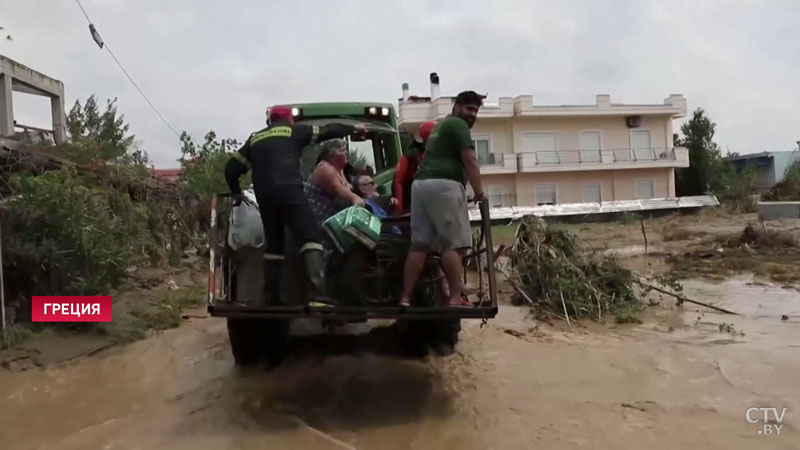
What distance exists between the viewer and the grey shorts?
16.9 ft

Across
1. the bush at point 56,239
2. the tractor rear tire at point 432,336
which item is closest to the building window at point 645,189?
the tractor rear tire at point 432,336

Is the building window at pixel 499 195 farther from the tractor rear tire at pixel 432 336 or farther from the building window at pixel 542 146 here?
the tractor rear tire at pixel 432 336

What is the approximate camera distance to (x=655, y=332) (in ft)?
26.7

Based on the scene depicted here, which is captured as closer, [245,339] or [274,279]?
[274,279]

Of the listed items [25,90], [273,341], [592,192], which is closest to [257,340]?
[273,341]

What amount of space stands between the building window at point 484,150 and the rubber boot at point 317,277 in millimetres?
32279

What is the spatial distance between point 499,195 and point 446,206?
1297 inches

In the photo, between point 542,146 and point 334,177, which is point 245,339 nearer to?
point 334,177

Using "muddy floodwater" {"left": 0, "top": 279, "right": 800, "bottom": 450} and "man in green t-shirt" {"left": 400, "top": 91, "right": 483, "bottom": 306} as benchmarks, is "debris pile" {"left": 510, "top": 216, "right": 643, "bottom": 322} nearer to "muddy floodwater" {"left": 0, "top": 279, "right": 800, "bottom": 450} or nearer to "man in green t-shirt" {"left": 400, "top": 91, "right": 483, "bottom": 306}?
"muddy floodwater" {"left": 0, "top": 279, "right": 800, "bottom": 450}

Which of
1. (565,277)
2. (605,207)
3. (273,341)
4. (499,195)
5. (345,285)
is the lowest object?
(273,341)

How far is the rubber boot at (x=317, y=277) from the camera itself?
5160 mm

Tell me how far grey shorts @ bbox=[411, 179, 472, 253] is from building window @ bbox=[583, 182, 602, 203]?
3458 centimetres

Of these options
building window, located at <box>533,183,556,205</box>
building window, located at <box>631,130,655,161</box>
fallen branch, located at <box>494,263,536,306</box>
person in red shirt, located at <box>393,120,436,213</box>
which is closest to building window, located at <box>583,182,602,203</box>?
building window, located at <box>533,183,556,205</box>

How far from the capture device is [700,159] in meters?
41.5
